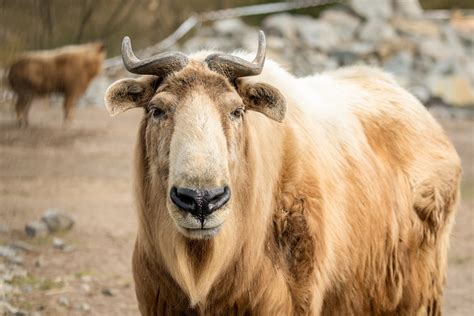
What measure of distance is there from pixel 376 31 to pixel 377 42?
0.71 metres

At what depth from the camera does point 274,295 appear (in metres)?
4.61

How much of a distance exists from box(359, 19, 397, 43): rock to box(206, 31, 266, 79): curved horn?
53.3 feet

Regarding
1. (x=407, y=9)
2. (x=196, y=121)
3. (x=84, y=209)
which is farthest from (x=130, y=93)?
(x=407, y=9)

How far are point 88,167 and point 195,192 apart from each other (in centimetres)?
897

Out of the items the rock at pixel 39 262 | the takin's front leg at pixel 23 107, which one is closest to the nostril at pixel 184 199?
the rock at pixel 39 262

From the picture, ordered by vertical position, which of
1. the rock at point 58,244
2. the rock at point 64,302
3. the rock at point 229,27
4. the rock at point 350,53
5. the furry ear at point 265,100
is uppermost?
the furry ear at point 265,100

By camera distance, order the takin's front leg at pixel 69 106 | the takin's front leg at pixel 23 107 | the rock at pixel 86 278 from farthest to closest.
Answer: the takin's front leg at pixel 69 106 < the takin's front leg at pixel 23 107 < the rock at pixel 86 278

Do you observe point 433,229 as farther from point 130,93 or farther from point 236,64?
point 130,93

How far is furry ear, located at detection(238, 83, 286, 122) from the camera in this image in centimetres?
455

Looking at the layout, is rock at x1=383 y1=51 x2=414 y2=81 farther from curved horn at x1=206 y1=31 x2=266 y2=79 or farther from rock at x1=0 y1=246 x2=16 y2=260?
curved horn at x1=206 y1=31 x2=266 y2=79

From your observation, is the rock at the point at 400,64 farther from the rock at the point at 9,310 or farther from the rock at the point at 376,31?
the rock at the point at 9,310

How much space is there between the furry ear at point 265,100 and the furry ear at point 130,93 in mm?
499

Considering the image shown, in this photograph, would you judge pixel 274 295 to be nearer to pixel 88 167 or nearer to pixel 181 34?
pixel 88 167

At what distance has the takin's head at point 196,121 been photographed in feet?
13.3
